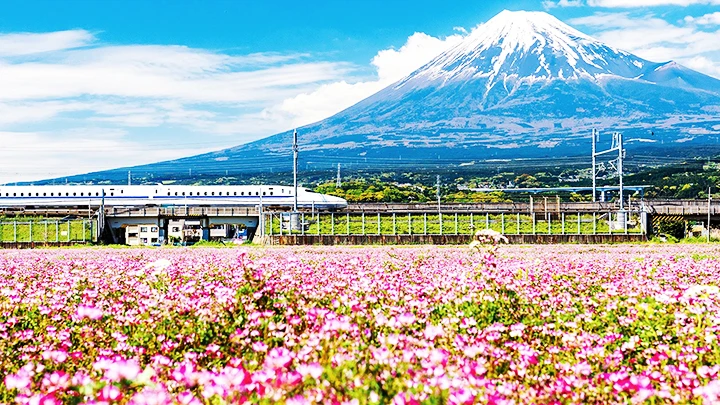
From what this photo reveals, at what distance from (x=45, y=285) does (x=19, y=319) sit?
2.33 m

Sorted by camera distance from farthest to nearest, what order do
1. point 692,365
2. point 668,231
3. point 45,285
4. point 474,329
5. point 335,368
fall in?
point 668,231 → point 45,285 → point 474,329 → point 692,365 → point 335,368

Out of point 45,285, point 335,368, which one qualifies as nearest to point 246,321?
point 335,368

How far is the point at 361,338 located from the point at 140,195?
8810 cm

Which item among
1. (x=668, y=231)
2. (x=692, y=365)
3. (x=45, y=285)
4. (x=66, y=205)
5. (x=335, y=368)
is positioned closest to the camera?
(x=335, y=368)

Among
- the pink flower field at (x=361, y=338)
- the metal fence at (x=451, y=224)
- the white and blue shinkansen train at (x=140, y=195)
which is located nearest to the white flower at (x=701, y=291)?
the pink flower field at (x=361, y=338)

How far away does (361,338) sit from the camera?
5.62 metres

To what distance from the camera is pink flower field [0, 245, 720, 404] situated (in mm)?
3912

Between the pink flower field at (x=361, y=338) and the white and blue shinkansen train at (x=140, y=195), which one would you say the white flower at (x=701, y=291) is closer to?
the pink flower field at (x=361, y=338)

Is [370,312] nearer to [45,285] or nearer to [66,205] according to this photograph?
[45,285]

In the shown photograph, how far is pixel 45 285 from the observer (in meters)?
9.73

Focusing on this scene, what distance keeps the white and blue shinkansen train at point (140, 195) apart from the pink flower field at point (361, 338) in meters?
74.1

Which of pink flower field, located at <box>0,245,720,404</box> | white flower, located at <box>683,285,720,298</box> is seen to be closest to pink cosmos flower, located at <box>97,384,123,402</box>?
pink flower field, located at <box>0,245,720,404</box>

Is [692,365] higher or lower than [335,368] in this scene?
lower

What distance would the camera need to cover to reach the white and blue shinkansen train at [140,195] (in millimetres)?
86875
